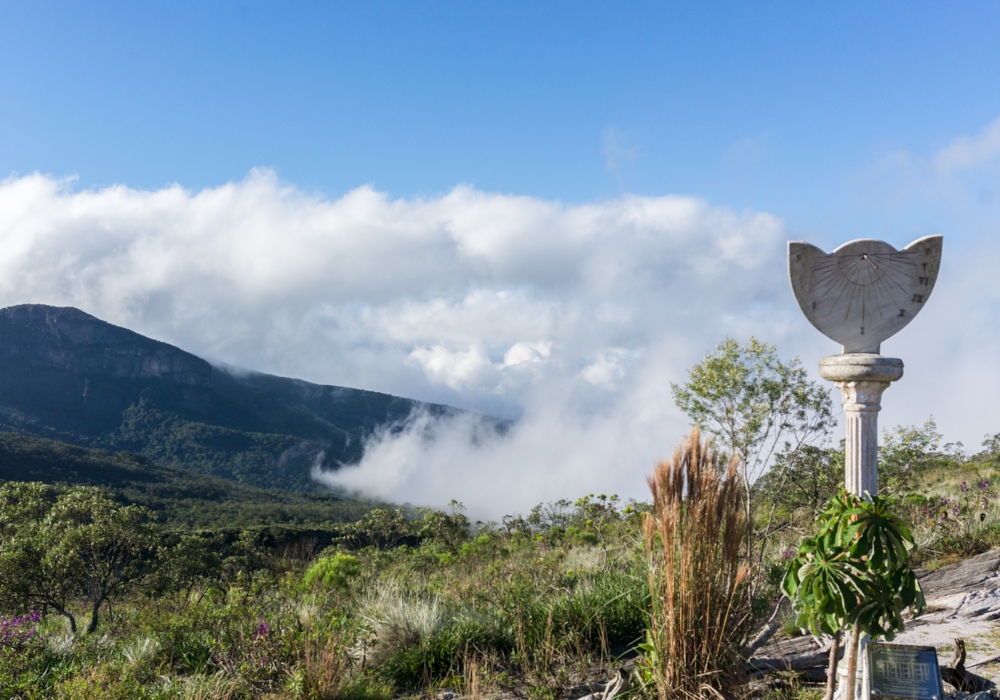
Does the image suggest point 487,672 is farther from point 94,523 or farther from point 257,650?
point 94,523

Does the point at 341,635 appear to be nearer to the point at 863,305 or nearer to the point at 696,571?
the point at 696,571

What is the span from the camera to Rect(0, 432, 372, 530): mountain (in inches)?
1655

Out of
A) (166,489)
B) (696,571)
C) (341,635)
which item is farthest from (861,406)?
(166,489)

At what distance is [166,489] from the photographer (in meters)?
50.9

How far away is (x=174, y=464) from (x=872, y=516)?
89.5 m

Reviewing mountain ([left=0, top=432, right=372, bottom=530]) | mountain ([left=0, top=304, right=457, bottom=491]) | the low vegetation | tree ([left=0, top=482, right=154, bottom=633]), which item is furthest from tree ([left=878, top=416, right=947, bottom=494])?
mountain ([left=0, top=304, right=457, bottom=491])

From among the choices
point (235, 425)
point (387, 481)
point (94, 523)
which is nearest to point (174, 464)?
point (235, 425)

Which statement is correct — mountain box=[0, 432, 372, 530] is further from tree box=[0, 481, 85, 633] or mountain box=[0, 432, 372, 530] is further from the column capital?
the column capital

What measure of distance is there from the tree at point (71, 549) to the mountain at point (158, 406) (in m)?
75.5

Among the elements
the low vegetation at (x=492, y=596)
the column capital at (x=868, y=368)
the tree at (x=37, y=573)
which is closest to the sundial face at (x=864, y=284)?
the column capital at (x=868, y=368)

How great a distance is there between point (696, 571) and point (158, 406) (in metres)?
101

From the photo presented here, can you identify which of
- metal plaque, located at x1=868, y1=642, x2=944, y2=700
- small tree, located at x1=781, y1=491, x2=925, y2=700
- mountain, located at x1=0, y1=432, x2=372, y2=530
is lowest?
mountain, located at x1=0, y1=432, x2=372, y2=530

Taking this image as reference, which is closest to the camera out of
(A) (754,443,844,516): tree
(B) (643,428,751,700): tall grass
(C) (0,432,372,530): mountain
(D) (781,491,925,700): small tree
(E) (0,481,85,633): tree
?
(D) (781,491,925,700): small tree

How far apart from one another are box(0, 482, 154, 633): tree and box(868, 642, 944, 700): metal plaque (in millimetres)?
7688
